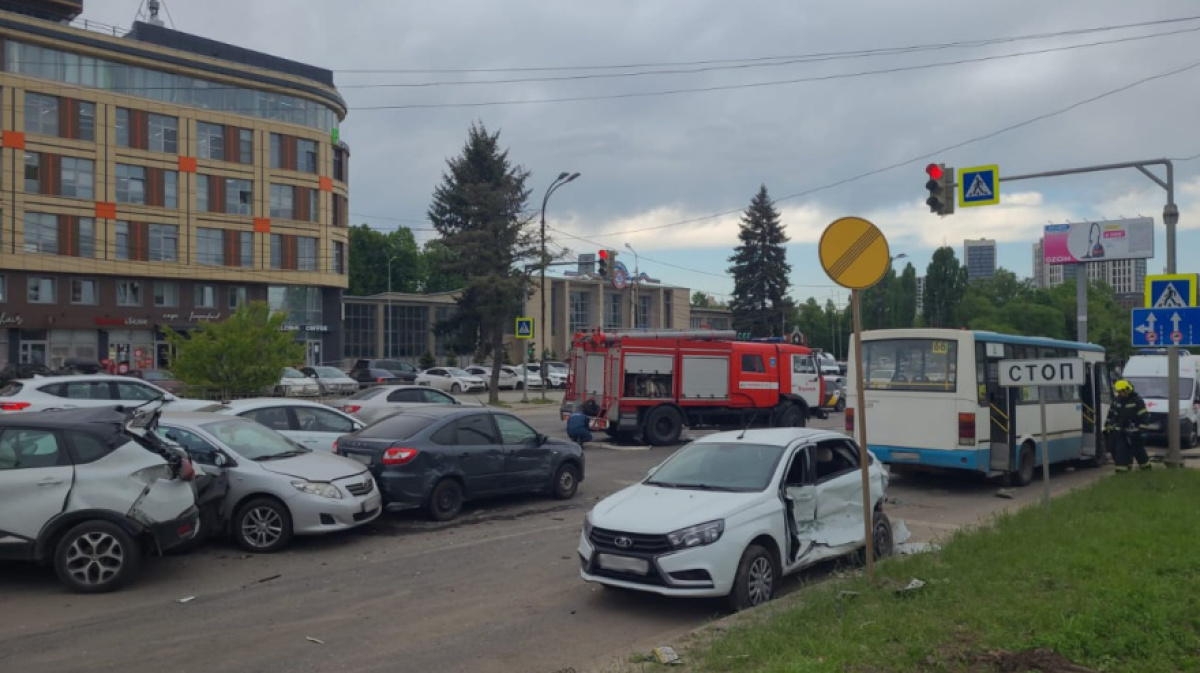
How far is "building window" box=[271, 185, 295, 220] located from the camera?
184 ft

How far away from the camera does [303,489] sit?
10312 millimetres

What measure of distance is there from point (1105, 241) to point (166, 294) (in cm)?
5027

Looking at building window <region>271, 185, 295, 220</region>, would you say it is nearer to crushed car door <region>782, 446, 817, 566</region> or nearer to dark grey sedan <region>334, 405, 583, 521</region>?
dark grey sedan <region>334, 405, 583, 521</region>

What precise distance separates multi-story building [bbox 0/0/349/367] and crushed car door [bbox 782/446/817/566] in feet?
138

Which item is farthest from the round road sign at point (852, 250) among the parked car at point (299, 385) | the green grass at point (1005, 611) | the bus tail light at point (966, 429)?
the parked car at point (299, 385)

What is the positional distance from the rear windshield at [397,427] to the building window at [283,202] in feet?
155

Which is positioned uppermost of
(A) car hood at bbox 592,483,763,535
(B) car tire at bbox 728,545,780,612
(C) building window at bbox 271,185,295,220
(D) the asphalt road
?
(C) building window at bbox 271,185,295,220

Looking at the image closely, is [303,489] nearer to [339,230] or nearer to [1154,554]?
[1154,554]

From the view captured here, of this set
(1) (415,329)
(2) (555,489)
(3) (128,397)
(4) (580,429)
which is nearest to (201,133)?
(1) (415,329)

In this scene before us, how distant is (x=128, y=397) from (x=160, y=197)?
123ft

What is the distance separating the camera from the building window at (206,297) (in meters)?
54.5

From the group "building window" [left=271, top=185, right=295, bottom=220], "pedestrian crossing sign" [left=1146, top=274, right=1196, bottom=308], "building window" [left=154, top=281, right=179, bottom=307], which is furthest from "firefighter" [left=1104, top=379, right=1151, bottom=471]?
"building window" [left=154, top=281, right=179, bottom=307]

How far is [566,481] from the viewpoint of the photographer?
14.0 m

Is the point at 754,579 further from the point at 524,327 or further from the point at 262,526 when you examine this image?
the point at 524,327
